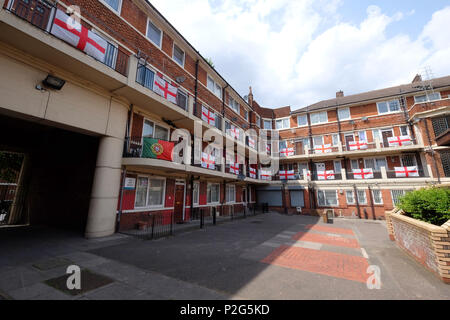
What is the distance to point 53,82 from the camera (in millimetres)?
6645

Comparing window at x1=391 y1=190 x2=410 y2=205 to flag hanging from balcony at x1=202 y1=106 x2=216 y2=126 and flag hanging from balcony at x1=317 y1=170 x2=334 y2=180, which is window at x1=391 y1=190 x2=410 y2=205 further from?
flag hanging from balcony at x1=202 y1=106 x2=216 y2=126

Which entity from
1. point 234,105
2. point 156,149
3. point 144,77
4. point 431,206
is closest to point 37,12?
point 144,77

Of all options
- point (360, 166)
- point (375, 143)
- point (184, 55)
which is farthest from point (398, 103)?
point (184, 55)

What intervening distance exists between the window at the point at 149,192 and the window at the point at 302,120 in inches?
805

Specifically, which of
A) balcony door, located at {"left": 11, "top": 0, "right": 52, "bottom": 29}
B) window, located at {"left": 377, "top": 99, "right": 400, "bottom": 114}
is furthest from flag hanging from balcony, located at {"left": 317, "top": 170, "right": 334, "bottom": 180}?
balcony door, located at {"left": 11, "top": 0, "right": 52, "bottom": 29}

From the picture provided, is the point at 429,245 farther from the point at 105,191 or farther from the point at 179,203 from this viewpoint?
the point at 179,203

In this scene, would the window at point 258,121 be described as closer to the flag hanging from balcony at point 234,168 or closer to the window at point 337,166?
the flag hanging from balcony at point 234,168

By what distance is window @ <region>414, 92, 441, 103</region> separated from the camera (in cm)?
1904

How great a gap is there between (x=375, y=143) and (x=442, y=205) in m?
16.9

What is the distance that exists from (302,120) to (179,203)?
796 inches

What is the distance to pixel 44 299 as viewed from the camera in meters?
3.45

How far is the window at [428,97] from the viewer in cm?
1904

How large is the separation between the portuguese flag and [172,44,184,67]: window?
734 centimetres

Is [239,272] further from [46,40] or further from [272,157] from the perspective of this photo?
[272,157]
